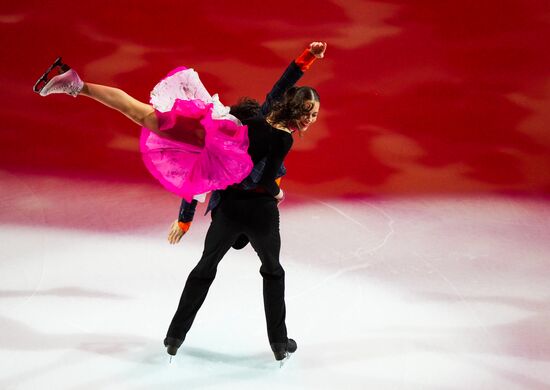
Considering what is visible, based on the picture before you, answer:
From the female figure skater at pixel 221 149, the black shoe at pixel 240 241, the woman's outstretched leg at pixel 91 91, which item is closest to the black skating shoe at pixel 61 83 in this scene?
the woman's outstretched leg at pixel 91 91

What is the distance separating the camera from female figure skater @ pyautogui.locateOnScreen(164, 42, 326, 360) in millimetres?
2852

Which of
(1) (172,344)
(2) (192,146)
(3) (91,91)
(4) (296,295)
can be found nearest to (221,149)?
(2) (192,146)

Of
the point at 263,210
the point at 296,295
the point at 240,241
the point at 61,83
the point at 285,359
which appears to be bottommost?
the point at 296,295

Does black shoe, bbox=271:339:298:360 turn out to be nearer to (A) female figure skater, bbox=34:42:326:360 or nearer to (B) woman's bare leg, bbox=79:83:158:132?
(A) female figure skater, bbox=34:42:326:360

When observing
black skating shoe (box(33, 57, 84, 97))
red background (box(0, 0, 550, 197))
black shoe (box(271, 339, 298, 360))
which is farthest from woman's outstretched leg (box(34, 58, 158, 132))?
red background (box(0, 0, 550, 197))

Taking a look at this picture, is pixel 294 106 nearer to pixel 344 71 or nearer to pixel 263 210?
pixel 263 210

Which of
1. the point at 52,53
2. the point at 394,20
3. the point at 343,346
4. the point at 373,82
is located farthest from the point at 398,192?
the point at 52,53

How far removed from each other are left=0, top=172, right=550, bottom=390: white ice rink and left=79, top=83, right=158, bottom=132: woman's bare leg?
38.2 inches

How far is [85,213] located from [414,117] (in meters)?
2.41

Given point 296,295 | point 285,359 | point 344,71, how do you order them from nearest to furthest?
point 285,359
point 296,295
point 344,71

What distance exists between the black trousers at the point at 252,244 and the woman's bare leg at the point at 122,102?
437 mm

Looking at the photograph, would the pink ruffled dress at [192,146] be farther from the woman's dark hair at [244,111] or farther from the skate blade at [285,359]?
the skate blade at [285,359]

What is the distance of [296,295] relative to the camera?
374 cm

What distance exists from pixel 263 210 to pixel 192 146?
1.18ft
